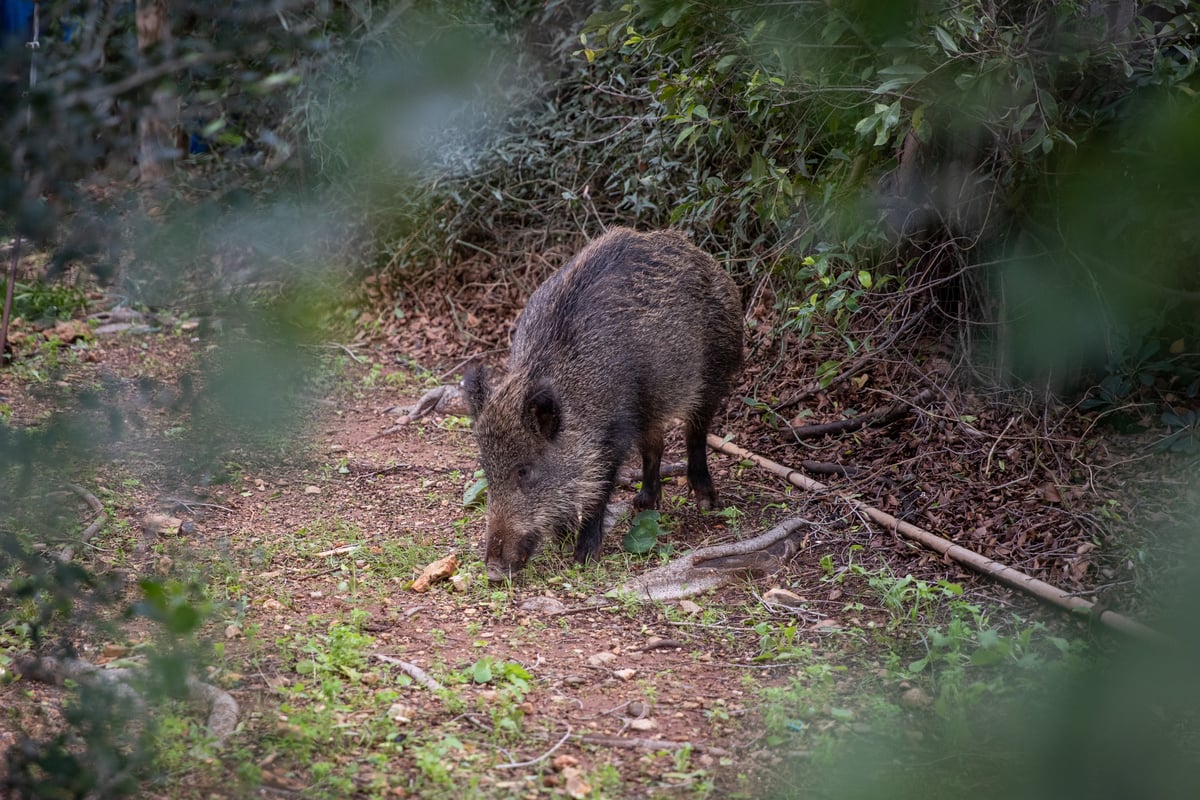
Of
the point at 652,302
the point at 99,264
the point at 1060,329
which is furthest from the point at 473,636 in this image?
the point at 1060,329

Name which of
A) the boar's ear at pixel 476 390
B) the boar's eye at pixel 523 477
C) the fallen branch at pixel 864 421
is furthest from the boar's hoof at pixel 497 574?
the fallen branch at pixel 864 421

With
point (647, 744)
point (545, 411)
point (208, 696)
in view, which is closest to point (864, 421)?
point (545, 411)

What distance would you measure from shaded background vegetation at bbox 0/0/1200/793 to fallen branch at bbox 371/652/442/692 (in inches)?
38.0

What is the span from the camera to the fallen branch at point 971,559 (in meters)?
3.39

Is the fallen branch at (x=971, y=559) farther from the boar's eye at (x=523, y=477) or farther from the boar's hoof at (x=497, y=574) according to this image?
the boar's hoof at (x=497, y=574)

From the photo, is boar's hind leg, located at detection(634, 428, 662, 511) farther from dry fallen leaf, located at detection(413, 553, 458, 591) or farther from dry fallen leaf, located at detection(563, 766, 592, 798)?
dry fallen leaf, located at detection(563, 766, 592, 798)

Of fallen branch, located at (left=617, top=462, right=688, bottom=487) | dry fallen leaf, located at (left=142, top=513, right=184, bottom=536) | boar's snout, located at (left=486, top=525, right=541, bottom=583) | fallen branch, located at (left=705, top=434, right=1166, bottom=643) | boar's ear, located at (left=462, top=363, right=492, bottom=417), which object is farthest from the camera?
fallen branch, located at (left=617, top=462, right=688, bottom=487)

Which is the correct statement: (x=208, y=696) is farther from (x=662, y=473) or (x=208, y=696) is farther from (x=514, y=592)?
(x=662, y=473)

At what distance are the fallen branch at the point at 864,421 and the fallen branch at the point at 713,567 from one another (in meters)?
1.05

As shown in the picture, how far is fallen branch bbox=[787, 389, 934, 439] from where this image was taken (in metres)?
5.25

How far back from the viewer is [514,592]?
4.25m

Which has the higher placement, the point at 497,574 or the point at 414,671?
the point at 414,671

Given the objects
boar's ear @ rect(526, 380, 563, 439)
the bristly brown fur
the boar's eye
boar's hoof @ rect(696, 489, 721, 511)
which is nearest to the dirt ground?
boar's hoof @ rect(696, 489, 721, 511)

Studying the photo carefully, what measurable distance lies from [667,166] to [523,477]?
2739 millimetres
